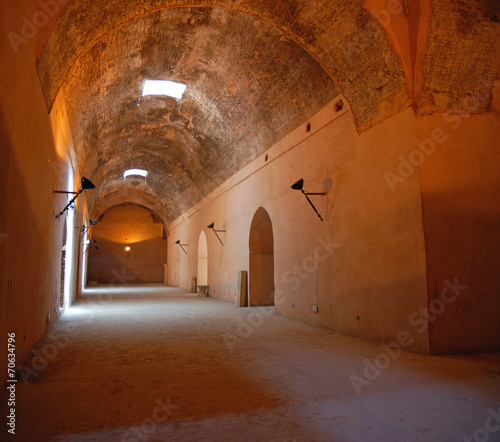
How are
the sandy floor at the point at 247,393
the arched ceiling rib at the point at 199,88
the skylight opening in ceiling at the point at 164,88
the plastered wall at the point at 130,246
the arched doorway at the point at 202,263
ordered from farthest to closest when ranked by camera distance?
the plastered wall at the point at 130,246, the arched doorway at the point at 202,263, the skylight opening in ceiling at the point at 164,88, the arched ceiling rib at the point at 199,88, the sandy floor at the point at 247,393

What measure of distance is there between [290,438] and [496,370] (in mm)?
3223

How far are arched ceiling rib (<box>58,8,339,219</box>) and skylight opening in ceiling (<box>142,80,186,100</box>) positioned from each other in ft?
0.78

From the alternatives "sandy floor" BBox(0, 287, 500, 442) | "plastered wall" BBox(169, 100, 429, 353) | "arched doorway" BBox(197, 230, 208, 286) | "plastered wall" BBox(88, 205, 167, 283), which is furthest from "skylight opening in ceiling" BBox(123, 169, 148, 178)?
"sandy floor" BBox(0, 287, 500, 442)

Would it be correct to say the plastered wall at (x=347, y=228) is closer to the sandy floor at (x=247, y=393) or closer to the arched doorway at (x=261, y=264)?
the arched doorway at (x=261, y=264)

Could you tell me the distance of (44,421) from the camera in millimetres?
3055

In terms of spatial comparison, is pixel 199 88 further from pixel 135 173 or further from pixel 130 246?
pixel 130 246

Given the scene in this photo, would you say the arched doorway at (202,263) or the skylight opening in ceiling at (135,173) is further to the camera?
the skylight opening in ceiling at (135,173)

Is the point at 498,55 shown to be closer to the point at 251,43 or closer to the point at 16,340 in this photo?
the point at 251,43

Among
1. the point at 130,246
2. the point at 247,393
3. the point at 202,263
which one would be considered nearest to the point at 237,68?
the point at 247,393

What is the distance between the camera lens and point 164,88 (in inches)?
463

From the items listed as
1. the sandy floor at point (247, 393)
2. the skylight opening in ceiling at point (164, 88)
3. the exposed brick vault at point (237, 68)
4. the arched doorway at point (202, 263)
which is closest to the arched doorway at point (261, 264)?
the exposed brick vault at point (237, 68)

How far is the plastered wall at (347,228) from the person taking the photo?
592 cm

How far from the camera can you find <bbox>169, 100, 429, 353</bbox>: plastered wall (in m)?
5.92

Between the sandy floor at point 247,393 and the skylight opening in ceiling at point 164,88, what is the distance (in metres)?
7.53
